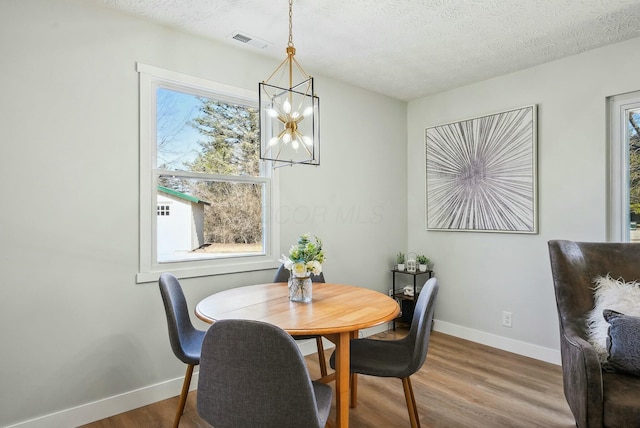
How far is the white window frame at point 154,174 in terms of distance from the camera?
2.39m

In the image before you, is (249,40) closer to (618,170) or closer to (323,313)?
(323,313)

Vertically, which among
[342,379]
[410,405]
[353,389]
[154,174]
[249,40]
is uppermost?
[249,40]

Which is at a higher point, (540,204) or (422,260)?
(540,204)

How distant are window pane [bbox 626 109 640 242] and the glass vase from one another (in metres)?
2.48

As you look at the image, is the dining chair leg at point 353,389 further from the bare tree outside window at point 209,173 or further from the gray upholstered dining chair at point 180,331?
the bare tree outside window at point 209,173

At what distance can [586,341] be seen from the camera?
72.3 inches

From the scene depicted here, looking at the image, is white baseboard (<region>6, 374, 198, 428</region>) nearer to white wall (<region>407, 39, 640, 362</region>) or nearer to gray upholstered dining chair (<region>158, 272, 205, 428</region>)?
gray upholstered dining chair (<region>158, 272, 205, 428</region>)

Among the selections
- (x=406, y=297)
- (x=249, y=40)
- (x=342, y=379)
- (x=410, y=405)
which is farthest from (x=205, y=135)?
(x=406, y=297)

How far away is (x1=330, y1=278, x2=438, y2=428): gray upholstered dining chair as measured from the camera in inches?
72.2

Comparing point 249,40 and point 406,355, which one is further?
point 249,40

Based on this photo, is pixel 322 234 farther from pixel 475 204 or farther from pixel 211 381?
pixel 211 381

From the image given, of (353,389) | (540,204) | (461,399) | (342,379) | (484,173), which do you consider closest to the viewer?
(342,379)

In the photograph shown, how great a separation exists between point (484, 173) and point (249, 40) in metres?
2.37

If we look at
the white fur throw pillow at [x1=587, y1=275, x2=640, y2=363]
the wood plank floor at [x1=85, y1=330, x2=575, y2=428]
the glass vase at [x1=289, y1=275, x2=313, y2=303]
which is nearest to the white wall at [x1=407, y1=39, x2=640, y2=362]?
the wood plank floor at [x1=85, y1=330, x2=575, y2=428]
